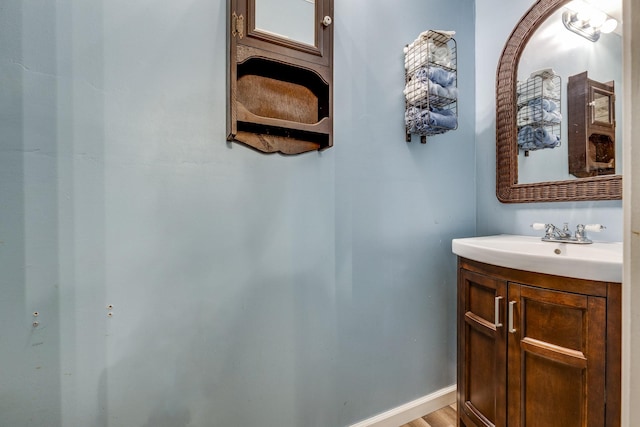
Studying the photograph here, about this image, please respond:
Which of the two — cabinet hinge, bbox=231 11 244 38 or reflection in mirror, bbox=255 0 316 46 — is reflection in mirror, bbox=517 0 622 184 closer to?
reflection in mirror, bbox=255 0 316 46

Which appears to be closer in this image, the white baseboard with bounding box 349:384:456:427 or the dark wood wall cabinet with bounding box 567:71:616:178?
the dark wood wall cabinet with bounding box 567:71:616:178

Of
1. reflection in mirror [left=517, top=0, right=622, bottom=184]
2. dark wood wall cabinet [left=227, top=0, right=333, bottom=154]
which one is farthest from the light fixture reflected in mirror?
dark wood wall cabinet [left=227, top=0, right=333, bottom=154]

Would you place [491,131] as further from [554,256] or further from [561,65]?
[554,256]

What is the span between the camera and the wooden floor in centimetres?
151

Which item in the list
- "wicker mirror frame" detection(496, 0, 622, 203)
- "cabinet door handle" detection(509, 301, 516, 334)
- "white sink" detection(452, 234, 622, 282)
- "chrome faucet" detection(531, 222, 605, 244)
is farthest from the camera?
"wicker mirror frame" detection(496, 0, 622, 203)

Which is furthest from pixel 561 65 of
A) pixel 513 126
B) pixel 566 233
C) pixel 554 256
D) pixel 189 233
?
pixel 189 233

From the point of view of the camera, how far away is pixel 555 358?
3.08 feet

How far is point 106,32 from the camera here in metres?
0.93

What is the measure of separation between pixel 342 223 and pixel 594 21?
1399mm

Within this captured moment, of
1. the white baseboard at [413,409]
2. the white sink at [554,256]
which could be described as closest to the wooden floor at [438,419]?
the white baseboard at [413,409]

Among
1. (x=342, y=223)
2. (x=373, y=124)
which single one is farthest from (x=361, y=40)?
(x=342, y=223)

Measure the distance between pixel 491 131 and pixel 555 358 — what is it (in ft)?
3.82

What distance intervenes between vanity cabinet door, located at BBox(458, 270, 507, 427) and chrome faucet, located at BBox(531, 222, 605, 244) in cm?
42

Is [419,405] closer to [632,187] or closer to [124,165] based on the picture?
[632,187]
